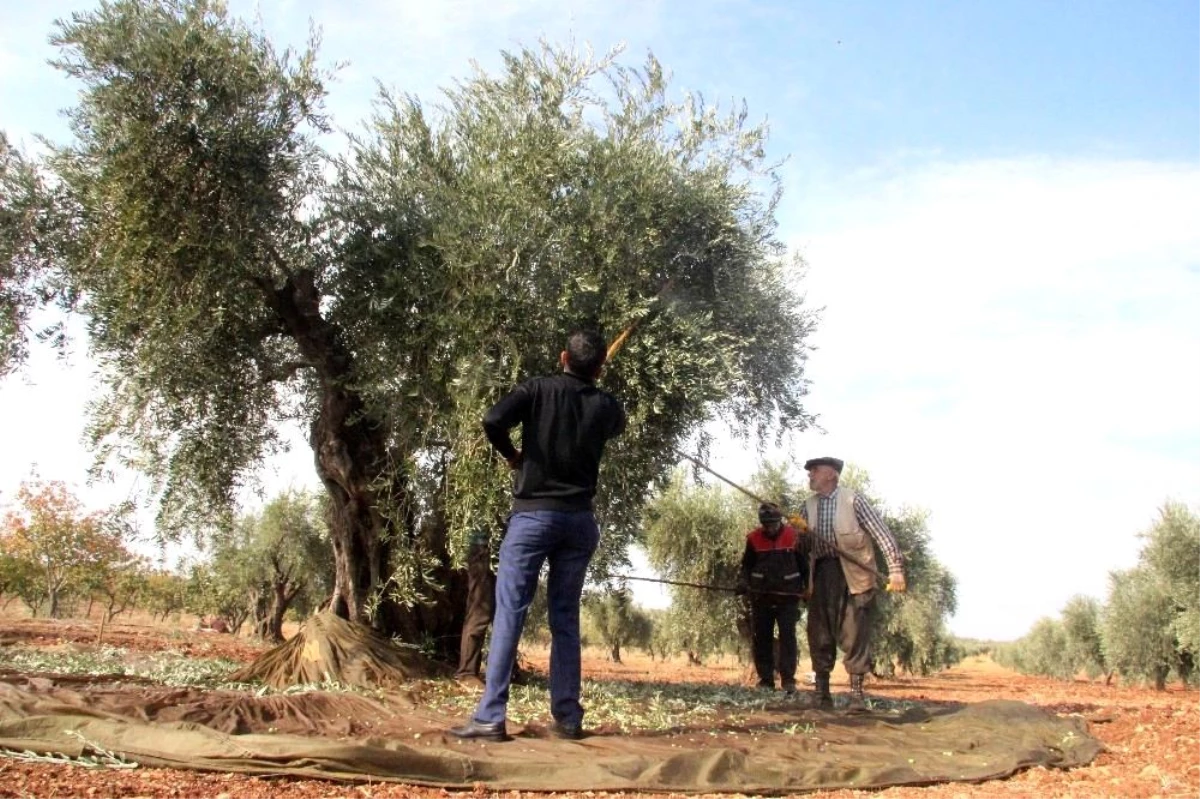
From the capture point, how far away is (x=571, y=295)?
9070mm

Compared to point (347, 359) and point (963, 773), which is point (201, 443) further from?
point (963, 773)

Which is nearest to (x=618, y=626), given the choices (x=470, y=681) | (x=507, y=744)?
(x=470, y=681)

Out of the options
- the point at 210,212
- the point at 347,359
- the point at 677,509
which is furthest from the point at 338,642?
the point at 677,509

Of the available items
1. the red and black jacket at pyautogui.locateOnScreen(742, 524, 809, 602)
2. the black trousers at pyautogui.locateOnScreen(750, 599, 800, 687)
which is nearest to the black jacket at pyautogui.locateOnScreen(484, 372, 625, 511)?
the red and black jacket at pyautogui.locateOnScreen(742, 524, 809, 602)

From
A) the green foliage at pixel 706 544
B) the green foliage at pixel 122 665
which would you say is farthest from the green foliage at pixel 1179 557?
the green foliage at pixel 122 665

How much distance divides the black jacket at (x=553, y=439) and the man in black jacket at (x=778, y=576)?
5940mm

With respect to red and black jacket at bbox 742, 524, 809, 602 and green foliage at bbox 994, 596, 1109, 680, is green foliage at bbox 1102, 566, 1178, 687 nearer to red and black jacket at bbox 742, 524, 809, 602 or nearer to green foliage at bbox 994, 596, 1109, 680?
green foliage at bbox 994, 596, 1109, 680

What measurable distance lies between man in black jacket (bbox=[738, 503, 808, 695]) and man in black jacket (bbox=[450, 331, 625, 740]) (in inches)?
231

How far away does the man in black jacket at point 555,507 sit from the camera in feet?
19.6

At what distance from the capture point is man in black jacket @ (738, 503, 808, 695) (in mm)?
11867

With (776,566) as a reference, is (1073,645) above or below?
below

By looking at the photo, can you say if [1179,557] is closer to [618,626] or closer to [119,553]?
[618,626]

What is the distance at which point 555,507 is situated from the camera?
6.02m

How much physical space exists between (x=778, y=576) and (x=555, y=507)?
6.90 metres
